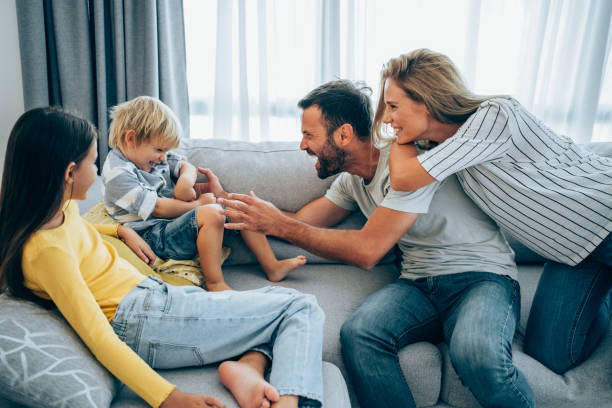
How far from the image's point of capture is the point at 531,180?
1.20 metres

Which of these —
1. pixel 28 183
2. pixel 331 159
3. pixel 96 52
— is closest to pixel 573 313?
pixel 331 159

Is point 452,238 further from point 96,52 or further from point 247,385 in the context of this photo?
point 96,52

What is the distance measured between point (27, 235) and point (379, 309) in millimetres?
952

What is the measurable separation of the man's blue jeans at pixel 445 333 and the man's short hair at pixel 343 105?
2.05 feet

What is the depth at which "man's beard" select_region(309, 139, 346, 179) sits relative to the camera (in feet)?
4.99

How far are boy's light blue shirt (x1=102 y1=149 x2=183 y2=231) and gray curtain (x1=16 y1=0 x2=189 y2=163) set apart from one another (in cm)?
77

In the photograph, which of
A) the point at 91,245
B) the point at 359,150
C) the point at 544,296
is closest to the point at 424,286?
the point at 544,296

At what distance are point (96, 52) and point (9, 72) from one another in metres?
A: 0.56

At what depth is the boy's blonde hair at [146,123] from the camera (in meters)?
1.45

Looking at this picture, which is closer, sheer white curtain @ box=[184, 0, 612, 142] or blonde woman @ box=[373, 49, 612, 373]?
blonde woman @ box=[373, 49, 612, 373]

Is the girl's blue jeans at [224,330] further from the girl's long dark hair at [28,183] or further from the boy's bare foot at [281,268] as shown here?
the boy's bare foot at [281,268]

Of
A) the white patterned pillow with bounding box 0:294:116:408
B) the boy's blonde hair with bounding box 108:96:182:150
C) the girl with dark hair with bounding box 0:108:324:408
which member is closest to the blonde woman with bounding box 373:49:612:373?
the girl with dark hair with bounding box 0:108:324:408

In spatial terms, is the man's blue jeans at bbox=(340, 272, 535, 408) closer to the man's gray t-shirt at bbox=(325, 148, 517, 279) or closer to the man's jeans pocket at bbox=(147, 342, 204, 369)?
the man's gray t-shirt at bbox=(325, 148, 517, 279)

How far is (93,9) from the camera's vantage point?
81.0 inches
